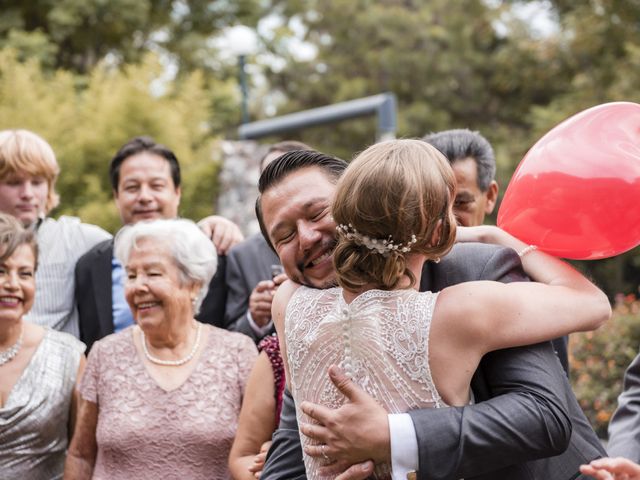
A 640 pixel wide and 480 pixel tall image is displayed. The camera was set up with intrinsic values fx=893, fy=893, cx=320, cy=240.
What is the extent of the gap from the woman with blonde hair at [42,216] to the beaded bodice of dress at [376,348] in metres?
2.94

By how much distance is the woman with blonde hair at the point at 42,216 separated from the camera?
16.3 ft

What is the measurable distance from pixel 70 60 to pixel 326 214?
19.6m

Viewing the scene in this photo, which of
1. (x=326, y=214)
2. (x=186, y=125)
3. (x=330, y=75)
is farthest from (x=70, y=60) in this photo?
(x=326, y=214)

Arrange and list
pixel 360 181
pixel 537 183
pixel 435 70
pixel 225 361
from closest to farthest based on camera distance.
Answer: pixel 360 181 < pixel 537 183 < pixel 225 361 < pixel 435 70

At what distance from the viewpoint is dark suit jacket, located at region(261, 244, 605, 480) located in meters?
2.15

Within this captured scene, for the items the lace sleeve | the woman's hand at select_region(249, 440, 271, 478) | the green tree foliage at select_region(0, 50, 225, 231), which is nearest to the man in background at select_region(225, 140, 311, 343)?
the lace sleeve

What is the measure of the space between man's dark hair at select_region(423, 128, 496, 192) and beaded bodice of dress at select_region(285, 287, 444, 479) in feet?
6.39

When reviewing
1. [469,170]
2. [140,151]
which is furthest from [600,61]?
[469,170]

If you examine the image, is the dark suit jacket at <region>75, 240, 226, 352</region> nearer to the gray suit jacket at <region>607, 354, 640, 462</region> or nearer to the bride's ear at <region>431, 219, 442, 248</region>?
the gray suit jacket at <region>607, 354, 640, 462</region>

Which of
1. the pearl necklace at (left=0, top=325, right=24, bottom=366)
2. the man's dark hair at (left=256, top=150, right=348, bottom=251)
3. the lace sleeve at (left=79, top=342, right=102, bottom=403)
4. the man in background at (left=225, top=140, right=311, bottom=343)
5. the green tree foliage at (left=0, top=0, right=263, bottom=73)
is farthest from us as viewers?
the green tree foliage at (left=0, top=0, right=263, bottom=73)

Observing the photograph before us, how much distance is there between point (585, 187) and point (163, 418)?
7.36ft

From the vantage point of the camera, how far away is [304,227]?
2.59 m

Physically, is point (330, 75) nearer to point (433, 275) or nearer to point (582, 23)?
point (582, 23)

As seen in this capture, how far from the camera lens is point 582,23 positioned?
17.3 meters
